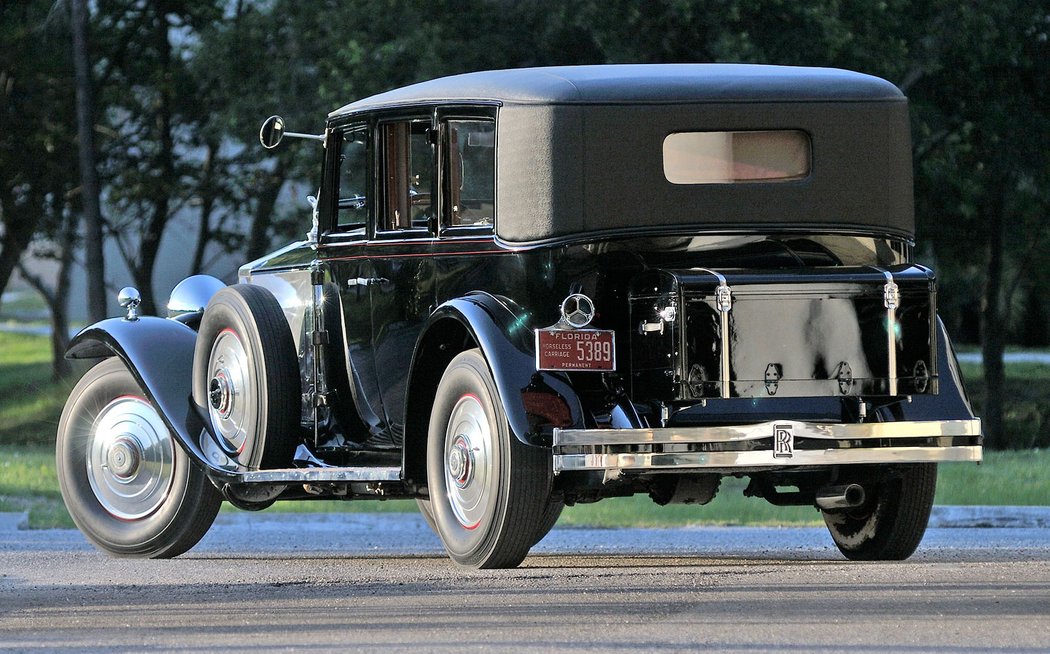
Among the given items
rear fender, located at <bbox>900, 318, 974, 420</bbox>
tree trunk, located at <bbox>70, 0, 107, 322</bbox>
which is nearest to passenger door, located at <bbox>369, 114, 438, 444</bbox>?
rear fender, located at <bbox>900, 318, 974, 420</bbox>

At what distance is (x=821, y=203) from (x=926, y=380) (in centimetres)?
97

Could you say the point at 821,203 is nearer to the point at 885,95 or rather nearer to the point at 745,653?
the point at 885,95

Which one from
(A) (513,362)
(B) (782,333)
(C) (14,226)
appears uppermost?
(B) (782,333)

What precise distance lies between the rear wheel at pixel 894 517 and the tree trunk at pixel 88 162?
18991 mm

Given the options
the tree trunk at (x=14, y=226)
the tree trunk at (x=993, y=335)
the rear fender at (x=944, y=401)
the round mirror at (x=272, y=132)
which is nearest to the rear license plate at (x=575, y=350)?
the rear fender at (x=944, y=401)

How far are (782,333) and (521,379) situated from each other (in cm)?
113

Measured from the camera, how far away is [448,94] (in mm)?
8711

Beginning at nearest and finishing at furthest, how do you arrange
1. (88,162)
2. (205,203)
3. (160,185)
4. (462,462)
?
(462,462)
(88,162)
(160,185)
(205,203)

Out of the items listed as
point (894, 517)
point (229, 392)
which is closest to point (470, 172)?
point (229, 392)

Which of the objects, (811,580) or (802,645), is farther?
(811,580)

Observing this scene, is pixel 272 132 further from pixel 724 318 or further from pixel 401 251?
pixel 724 318

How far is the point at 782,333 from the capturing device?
7.85 m

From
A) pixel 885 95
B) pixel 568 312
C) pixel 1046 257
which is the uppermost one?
pixel 885 95

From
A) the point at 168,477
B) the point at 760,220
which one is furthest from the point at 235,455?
the point at 760,220
